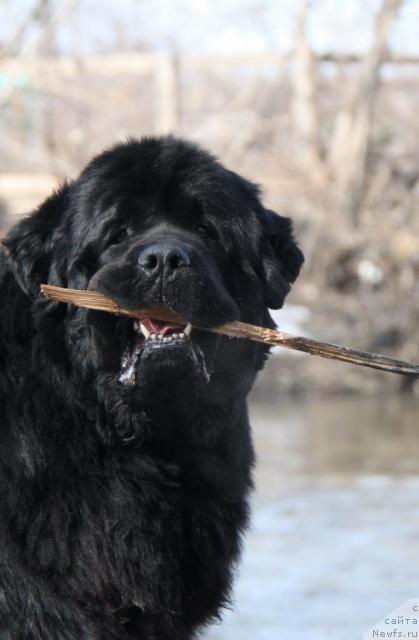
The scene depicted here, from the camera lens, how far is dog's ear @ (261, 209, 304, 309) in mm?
3346

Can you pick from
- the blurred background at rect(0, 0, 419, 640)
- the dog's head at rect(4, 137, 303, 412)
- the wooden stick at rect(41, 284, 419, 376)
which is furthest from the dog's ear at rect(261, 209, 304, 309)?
the blurred background at rect(0, 0, 419, 640)

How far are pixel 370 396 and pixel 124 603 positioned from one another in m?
10.3

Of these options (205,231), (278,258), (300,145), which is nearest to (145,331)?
(205,231)

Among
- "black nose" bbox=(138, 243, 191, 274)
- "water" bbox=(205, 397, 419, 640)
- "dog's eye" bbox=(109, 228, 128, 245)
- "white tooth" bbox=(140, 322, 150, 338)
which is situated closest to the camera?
"black nose" bbox=(138, 243, 191, 274)

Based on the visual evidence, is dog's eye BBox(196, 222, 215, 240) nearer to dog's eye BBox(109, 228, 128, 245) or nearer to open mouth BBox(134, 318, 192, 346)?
dog's eye BBox(109, 228, 128, 245)

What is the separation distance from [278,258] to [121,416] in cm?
90

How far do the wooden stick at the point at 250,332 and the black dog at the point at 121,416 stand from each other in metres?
0.04

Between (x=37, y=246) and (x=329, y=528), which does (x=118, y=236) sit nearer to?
(x=37, y=246)

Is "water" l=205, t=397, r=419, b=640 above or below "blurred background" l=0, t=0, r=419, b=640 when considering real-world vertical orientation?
below

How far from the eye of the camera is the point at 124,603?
2.92 metres

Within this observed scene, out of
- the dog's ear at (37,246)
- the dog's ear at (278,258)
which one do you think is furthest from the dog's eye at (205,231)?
the dog's ear at (37,246)

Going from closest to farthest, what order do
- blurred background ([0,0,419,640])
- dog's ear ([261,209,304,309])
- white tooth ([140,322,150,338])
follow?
white tooth ([140,322,150,338]) < dog's ear ([261,209,304,309]) < blurred background ([0,0,419,640])

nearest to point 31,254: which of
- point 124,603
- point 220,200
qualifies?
point 220,200

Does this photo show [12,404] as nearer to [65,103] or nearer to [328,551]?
[328,551]
